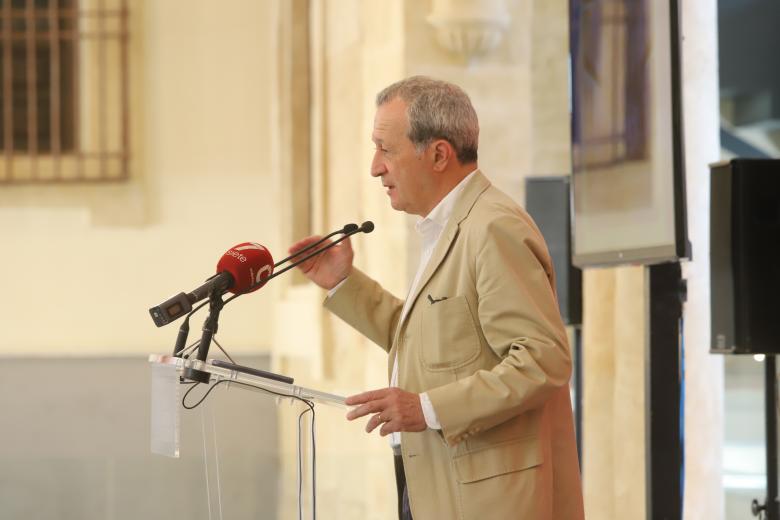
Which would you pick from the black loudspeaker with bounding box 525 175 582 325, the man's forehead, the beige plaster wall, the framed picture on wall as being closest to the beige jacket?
the man's forehead

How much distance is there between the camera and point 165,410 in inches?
77.2

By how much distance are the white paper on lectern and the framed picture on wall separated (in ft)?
3.93

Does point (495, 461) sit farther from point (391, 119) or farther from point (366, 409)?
point (391, 119)

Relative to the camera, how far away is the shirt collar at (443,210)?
6.95 ft

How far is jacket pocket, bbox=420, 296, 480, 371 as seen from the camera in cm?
202

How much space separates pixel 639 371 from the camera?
430cm

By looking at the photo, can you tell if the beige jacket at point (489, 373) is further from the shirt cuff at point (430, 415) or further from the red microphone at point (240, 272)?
the red microphone at point (240, 272)

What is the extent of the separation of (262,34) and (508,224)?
743cm

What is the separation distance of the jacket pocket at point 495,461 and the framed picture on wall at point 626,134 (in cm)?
83

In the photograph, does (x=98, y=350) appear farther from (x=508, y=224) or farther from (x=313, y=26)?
(x=508, y=224)

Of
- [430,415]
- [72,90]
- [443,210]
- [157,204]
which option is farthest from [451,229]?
[72,90]

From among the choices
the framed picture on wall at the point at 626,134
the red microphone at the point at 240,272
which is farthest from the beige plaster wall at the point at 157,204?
the red microphone at the point at 240,272

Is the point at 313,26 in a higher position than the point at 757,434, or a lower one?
higher

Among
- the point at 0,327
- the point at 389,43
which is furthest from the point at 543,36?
the point at 0,327
